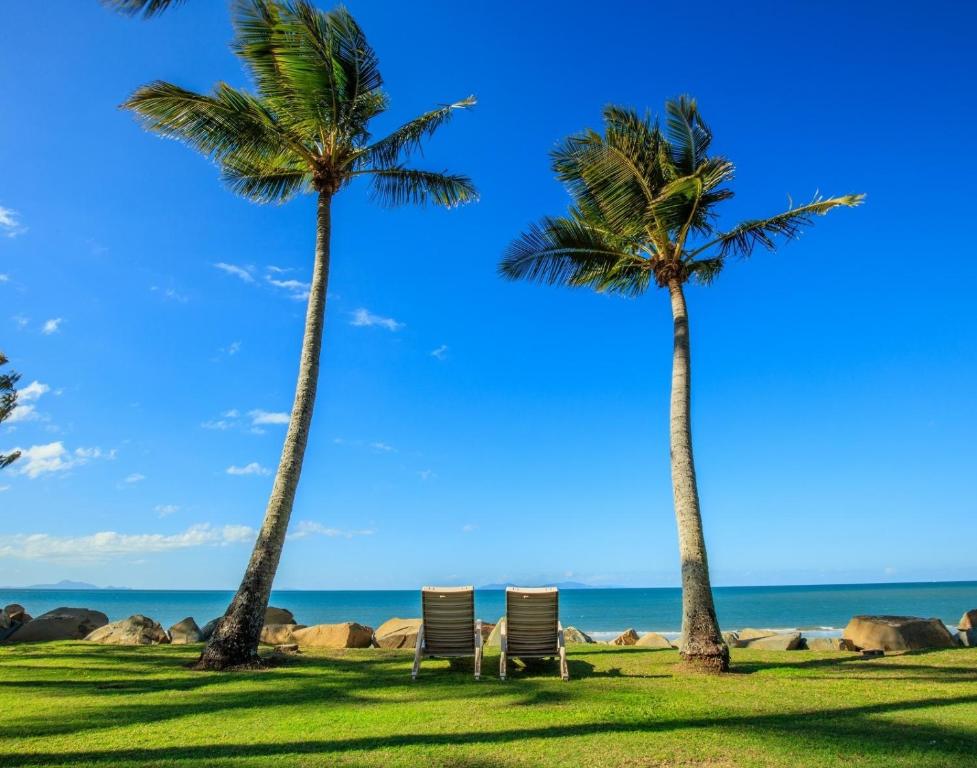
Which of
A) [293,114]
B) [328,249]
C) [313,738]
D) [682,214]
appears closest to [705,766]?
[313,738]

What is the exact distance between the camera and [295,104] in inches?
453

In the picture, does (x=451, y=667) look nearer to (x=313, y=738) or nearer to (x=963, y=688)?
(x=313, y=738)

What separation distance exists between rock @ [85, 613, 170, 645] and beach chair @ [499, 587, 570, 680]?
9056 mm

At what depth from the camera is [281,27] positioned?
11.1 m

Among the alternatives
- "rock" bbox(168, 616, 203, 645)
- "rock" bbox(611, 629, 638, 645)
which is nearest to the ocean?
"rock" bbox(611, 629, 638, 645)

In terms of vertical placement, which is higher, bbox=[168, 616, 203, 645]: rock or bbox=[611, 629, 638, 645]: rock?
bbox=[168, 616, 203, 645]: rock

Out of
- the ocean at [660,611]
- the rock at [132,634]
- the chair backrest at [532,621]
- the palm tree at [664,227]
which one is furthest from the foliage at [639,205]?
the ocean at [660,611]

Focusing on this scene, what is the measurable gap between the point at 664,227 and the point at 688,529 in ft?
17.4

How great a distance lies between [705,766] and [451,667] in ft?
18.3

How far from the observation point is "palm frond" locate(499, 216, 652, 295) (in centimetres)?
1288

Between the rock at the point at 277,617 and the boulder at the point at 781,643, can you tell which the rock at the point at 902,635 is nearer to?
the boulder at the point at 781,643

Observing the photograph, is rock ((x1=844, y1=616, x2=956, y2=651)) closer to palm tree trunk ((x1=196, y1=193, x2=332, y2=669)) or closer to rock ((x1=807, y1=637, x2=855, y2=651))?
rock ((x1=807, y1=637, x2=855, y2=651))

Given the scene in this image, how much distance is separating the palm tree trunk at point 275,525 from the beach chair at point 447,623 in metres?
2.56

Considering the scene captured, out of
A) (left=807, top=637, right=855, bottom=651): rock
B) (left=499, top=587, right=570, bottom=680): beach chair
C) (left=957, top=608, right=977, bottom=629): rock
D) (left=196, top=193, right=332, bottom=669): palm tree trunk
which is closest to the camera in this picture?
(left=499, top=587, right=570, bottom=680): beach chair
